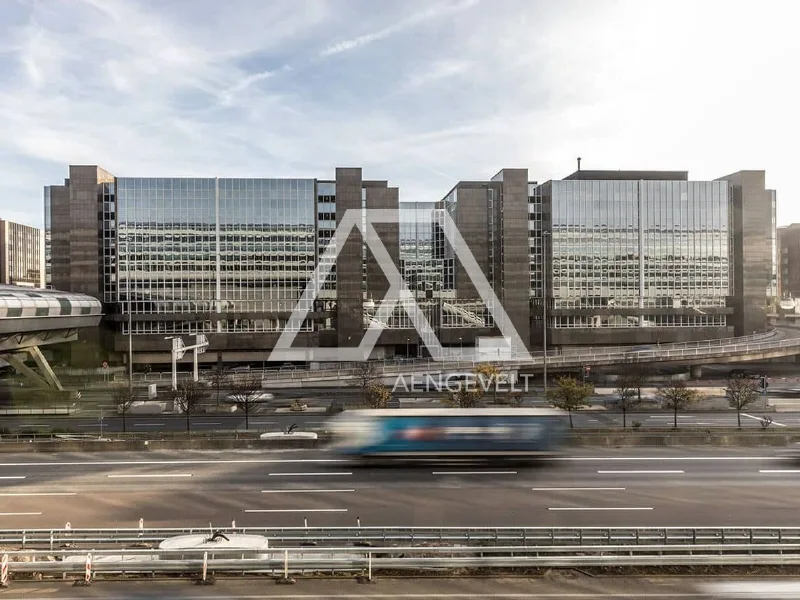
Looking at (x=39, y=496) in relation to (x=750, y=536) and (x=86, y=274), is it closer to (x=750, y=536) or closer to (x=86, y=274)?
(x=750, y=536)

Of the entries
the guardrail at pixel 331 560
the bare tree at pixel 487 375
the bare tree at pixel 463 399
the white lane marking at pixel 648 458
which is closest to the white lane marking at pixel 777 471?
the white lane marking at pixel 648 458

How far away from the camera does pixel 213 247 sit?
61.1 metres

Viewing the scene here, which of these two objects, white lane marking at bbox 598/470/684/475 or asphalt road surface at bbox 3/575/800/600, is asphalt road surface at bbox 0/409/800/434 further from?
asphalt road surface at bbox 3/575/800/600

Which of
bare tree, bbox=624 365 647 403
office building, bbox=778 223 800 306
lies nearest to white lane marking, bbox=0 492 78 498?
bare tree, bbox=624 365 647 403

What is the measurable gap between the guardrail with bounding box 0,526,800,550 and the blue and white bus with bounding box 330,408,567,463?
6.17m

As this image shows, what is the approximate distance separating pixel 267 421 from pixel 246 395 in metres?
2.70

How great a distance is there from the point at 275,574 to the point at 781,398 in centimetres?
4391

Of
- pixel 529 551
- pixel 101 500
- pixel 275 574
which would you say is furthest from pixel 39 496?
pixel 529 551

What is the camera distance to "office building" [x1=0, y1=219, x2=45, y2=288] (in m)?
128

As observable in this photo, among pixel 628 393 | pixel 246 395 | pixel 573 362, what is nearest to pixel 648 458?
pixel 628 393

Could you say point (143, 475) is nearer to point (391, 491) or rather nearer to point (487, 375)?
point (391, 491)

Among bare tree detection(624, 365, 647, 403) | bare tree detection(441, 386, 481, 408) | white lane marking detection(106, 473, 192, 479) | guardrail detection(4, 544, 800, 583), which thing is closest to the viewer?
guardrail detection(4, 544, 800, 583)

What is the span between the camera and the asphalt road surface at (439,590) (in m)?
10.6

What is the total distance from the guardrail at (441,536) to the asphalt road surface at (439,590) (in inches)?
59.9
